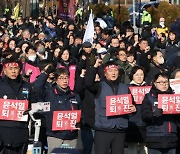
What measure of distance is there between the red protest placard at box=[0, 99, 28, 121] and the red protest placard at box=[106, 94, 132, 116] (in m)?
1.16

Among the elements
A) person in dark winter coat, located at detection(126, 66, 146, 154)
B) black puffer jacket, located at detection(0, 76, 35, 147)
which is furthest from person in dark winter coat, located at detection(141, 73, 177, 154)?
black puffer jacket, located at detection(0, 76, 35, 147)

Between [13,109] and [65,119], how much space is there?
75 cm

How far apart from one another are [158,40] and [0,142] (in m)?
9.72

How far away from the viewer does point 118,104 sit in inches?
360

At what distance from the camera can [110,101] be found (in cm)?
909

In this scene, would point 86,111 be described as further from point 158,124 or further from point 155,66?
point 155,66

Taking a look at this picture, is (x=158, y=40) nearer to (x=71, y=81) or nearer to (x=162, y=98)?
(x=71, y=81)

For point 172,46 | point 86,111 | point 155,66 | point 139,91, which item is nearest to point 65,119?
point 86,111

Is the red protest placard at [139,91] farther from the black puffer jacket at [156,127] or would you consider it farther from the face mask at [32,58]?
the face mask at [32,58]

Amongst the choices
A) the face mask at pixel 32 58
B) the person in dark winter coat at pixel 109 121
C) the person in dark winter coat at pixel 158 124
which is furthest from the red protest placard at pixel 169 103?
the face mask at pixel 32 58

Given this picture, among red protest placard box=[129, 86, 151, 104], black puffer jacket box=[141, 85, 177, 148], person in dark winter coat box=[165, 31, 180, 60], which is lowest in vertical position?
black puffer jacket box=[141, 85, 177, 148]

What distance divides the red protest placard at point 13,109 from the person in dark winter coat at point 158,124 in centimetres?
165

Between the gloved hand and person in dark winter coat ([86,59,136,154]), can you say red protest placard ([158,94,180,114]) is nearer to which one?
the gloved hand

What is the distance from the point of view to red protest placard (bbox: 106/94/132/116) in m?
9.05
